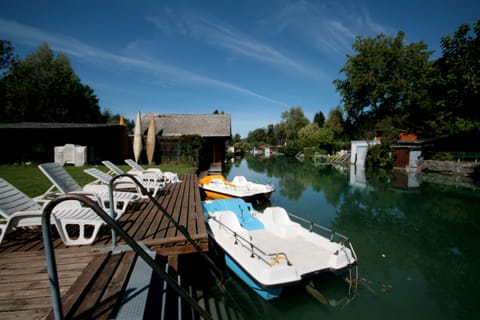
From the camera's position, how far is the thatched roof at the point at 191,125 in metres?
21.1

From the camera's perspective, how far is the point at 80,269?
253 centimetres

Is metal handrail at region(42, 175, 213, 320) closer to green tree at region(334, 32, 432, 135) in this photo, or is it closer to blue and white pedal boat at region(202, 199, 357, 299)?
blue and white pedal boat at region(202, 199, 357, 299)

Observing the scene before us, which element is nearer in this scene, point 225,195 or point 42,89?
point 225,195

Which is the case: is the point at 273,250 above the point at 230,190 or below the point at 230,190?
below

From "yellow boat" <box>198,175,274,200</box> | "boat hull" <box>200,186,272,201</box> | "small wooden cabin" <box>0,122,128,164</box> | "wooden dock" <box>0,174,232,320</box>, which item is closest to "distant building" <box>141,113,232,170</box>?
"small wooden cabin" <box>0,122,128,164</box>

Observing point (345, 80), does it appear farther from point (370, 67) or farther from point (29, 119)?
point (29, 119)

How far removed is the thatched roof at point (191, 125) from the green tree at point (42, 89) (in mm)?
17320

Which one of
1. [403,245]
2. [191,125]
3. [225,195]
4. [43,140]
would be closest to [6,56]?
[43,140]

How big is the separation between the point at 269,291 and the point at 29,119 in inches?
1560

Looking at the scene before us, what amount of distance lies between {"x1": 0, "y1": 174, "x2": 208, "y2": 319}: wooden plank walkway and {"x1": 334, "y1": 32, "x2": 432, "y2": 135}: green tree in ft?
117

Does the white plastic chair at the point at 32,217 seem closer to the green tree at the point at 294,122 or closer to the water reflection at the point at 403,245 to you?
the water reflection at the point at 403,245

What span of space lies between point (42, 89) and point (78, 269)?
3775 centimetres

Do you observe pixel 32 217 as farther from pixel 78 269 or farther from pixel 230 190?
pixel 230 190

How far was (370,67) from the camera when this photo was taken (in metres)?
32.4
